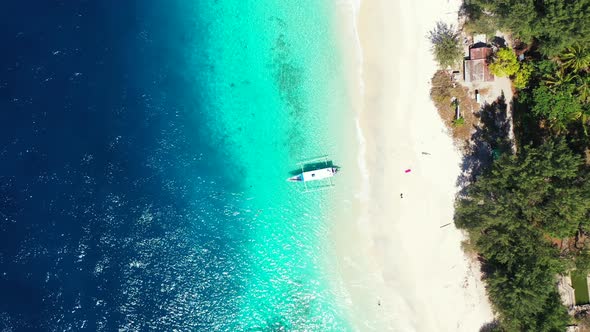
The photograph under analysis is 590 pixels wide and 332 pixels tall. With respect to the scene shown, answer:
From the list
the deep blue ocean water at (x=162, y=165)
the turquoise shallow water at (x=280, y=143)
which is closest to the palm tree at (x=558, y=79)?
the turquoise shallow water at (x=280, y=143)

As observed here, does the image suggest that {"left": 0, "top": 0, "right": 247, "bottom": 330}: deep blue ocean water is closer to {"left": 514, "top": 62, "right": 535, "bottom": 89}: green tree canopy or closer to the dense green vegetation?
the dense green vegetation

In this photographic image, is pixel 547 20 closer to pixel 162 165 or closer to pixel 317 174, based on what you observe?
pixel 317 174

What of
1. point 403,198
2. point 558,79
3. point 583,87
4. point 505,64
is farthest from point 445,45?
point 403,198

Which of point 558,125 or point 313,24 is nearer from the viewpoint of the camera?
point 558,125

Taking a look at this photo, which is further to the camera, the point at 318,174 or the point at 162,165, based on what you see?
the point at 162,165

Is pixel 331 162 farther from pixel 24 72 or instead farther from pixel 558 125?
A: pixel 24 72

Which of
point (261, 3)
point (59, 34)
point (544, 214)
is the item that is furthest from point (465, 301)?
point (59, 34)
